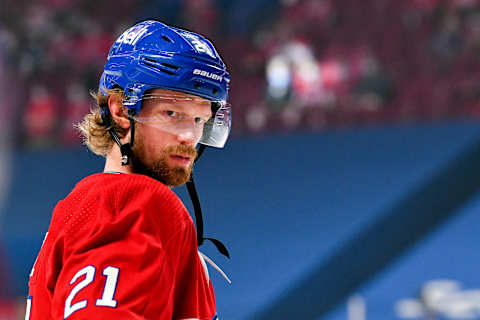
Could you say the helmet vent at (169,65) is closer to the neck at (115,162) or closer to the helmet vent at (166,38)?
the helmet vent at (166,38)

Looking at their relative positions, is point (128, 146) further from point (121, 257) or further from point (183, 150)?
point (121, 257)

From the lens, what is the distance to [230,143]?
7652 millimetres

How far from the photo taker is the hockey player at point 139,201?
1165 mm

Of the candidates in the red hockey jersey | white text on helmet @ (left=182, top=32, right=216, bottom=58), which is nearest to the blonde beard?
the red hockey jersey

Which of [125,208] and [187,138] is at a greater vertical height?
[187,138]

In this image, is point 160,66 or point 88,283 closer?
point 88,283

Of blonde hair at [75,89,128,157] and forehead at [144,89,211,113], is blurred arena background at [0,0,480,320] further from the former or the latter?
forehead at [144,89,211,113]

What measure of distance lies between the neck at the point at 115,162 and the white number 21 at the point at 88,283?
0.86 ft

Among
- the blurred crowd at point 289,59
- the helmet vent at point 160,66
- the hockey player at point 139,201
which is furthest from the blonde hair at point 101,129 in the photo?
the blurred crowd at point 289,59

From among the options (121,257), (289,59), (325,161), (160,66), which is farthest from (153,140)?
(289,59)

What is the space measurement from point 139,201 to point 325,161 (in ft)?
20.8

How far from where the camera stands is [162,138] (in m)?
1.38

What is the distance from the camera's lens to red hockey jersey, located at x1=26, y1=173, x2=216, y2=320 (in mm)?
1158

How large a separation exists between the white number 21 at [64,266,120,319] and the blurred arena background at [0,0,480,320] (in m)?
4.99
